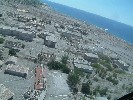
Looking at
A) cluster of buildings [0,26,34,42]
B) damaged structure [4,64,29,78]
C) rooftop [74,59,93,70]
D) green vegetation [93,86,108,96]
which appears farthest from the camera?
cluster of buildings [0,26,34,42]

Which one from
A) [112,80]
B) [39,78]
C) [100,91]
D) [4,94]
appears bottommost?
[112,80]

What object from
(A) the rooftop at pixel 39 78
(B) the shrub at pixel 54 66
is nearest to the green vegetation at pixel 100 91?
(A) the rooftop at pixel 39 78

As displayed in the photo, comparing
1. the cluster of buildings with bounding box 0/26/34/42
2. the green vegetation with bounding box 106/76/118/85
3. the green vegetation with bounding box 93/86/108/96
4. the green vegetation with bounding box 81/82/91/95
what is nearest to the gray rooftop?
the green vegetation with bounding box 81/82/91/95

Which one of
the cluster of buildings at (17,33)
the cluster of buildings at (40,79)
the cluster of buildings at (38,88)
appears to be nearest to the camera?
the cluster of buildings at (38,88)

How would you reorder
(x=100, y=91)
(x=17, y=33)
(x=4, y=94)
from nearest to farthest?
(x=4, y=94) < (x=100, y=91) < (x=17, y=33)

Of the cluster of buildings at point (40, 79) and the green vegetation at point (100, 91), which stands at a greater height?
the cluster of buildings at point (40, 79)

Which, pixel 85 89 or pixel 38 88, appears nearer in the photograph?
pixel 38 88

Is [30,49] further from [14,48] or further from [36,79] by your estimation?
[36,79]

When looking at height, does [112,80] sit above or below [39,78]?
below

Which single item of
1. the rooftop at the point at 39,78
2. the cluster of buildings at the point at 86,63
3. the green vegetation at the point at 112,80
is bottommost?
the green vegetation at the point at 112,80

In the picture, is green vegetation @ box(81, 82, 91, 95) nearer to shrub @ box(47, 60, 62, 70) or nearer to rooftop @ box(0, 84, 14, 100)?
shrub @ box(47, 60, 62, 70)

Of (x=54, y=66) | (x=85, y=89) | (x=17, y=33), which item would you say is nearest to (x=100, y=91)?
(x=85, y=89)

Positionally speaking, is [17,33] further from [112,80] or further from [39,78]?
[39,78]

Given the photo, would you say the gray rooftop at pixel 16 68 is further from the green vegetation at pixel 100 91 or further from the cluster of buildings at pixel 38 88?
the green vegetation at pixel 100 91
